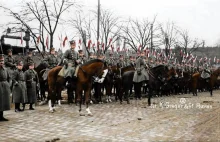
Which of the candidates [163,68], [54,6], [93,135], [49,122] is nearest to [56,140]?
[93,135]

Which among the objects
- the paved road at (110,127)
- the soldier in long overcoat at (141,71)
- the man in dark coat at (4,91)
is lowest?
the paved road at (110,127)

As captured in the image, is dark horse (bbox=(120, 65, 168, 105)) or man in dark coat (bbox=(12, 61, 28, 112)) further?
dark horse (bbox=(120, 65, 168, 105))

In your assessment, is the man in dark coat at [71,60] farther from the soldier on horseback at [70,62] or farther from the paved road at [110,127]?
the paved road at [110,127]

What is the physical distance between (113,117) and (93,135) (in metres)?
3.48

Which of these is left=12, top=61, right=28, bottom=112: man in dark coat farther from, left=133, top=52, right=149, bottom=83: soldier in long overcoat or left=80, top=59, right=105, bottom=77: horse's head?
left=133, top=52, right=149, bottom=83: soldier in long overcoat

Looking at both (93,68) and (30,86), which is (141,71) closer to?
(93,68)

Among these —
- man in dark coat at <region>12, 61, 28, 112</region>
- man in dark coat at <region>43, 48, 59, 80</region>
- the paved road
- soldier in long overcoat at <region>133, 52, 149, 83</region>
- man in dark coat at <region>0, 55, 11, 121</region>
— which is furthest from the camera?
soldier in long overcoat at <region>133, 52, 149, 83</region>

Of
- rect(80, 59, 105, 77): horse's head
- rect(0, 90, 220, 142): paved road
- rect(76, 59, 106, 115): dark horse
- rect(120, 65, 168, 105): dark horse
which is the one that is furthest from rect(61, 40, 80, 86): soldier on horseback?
rect(120, 65, 168, 105): dark horse

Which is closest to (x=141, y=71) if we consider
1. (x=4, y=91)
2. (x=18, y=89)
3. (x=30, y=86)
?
(x=30, y=86)

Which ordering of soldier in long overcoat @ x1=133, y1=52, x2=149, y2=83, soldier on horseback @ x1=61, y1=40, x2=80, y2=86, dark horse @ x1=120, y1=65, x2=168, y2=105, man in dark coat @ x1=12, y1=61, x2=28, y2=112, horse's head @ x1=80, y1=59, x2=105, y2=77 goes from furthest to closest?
dark horse @ x1=120, y1=65, x2=168, y2=105, soldier in long overcoat @ x1=133, y1=52, x2=149, y2=83, soldier on horseback @ x1=61, y1=40, x2=80, y2=86, man in dark coat @ x1=12, y1=61, x2=28, y2=112, horse's head @ x1=80, y1=59, x2=105, y2=77

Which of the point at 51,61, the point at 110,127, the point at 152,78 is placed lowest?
the point at 110,127

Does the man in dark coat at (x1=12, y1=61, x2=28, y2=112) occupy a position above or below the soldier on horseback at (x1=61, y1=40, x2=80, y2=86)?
below

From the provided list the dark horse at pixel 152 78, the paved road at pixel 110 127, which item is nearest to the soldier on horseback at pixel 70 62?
the paved road at pixel 110 127

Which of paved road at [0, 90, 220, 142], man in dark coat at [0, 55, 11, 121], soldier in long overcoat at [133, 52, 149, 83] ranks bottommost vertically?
paved road at [0, 90, 220, 142]
